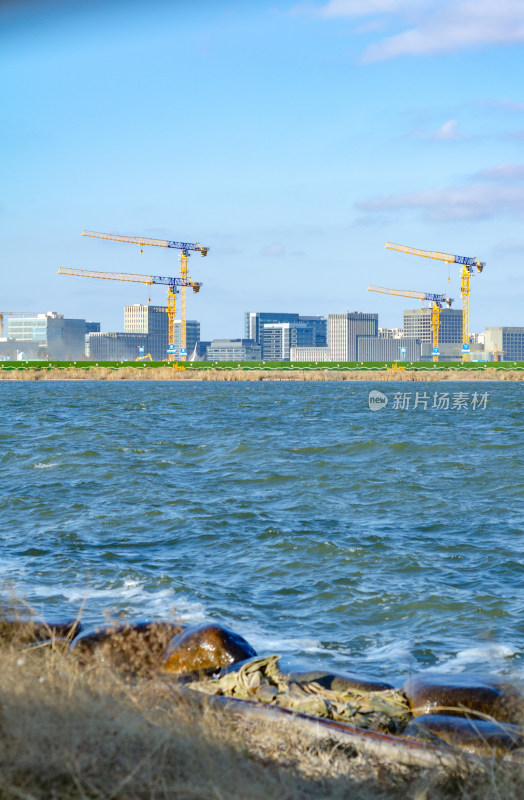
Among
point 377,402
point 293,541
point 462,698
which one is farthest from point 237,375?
point 462,698

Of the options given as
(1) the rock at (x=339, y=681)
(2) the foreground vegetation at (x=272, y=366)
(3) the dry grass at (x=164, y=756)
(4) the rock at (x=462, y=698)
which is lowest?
(1) the rock at (x=339, y=681)

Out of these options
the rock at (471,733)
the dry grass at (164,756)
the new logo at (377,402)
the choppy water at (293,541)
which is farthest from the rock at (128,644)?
the new logo at (377,402)

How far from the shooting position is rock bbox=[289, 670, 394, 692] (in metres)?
6.07

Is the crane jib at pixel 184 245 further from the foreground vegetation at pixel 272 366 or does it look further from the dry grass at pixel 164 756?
the dry grass at pixel 164 756

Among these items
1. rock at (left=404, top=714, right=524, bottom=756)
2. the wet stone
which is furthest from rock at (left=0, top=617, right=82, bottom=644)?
rock at (left=404, top=714, right=524, bottom=756)

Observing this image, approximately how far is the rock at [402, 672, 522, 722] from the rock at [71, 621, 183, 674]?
2.00 m

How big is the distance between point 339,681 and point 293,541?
633 cm

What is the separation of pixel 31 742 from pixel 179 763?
2.21 feet

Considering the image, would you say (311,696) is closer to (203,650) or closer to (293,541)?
(203,650)

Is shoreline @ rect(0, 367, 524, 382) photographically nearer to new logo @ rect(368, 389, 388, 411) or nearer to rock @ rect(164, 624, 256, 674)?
new logo @ rect(368, 389, 388, 411)

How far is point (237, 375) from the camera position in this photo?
112 m

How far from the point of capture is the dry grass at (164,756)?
3484 mm

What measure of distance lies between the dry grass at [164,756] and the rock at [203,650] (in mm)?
1602

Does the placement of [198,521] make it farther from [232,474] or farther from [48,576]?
[232,474]
